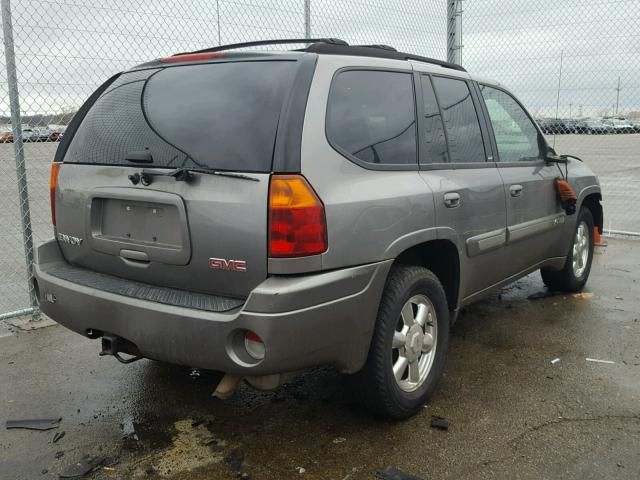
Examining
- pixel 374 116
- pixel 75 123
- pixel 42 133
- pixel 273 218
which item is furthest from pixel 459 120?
pixel 42 133

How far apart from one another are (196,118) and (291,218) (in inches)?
28.7

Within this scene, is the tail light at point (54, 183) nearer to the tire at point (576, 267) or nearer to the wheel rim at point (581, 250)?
the tire at point (576, 267)

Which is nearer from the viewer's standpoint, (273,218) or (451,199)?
(273,218)

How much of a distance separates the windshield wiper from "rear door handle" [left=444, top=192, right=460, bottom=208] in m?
1.27

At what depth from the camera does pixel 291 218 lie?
2.56 meters

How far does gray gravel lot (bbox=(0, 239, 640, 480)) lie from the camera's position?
2.89m

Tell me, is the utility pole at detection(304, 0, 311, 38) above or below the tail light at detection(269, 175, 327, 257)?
above

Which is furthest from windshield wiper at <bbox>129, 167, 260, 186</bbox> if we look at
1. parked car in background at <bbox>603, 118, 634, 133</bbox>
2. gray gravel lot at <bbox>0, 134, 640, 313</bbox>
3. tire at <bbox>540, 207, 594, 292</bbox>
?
parked car in background at <bbox>603, 118, 634, 133</bbox>

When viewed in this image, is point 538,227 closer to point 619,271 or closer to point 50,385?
point 619,271

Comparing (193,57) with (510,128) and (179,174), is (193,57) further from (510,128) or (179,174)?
(510,128)

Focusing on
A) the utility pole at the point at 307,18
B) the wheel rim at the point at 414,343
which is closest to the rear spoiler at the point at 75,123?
the wheel rim at the point at 414,343

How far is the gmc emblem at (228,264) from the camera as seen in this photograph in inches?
103

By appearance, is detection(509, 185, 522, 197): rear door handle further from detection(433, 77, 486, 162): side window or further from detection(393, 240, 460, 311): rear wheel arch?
detection(393, 240, 460, 311): rear wheel arch

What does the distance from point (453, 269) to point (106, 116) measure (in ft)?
7.02
